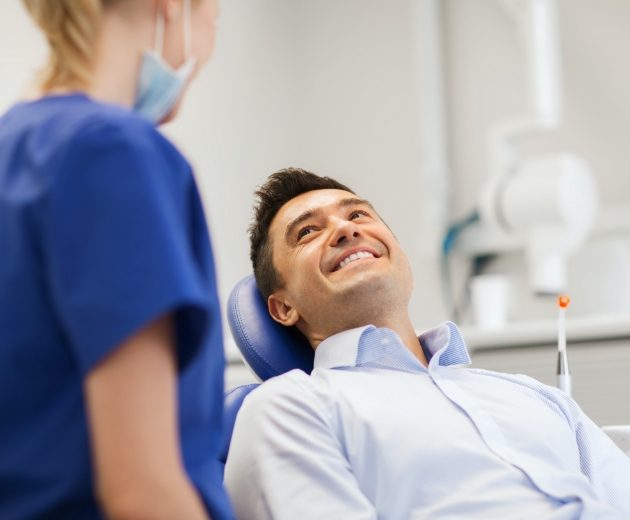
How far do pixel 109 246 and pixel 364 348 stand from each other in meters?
0.93

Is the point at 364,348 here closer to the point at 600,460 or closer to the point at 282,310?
the point at 282,310

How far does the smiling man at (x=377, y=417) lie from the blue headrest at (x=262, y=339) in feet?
0.09

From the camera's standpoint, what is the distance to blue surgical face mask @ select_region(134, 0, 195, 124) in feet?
3.05

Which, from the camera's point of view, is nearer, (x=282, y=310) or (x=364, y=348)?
(x=364, y=348)

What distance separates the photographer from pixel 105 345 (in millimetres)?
775

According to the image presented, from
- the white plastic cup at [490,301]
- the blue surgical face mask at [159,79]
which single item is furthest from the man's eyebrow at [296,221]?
the white plastic cup at [490,301]

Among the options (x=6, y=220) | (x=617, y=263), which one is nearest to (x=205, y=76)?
(x=617, y=263)

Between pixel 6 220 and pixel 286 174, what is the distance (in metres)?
1.17

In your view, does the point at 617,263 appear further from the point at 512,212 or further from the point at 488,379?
the point at 488,379

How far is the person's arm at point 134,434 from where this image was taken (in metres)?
0.77

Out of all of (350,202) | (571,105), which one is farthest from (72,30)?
(571,105)

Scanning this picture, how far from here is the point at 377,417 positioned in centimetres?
150

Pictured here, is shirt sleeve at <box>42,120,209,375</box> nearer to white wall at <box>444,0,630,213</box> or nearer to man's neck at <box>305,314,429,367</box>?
man's neck at <box>305,314,429,367</box>

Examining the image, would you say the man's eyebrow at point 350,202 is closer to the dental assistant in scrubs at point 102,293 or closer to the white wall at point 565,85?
the dental assistant in scrubs at point 102,293
